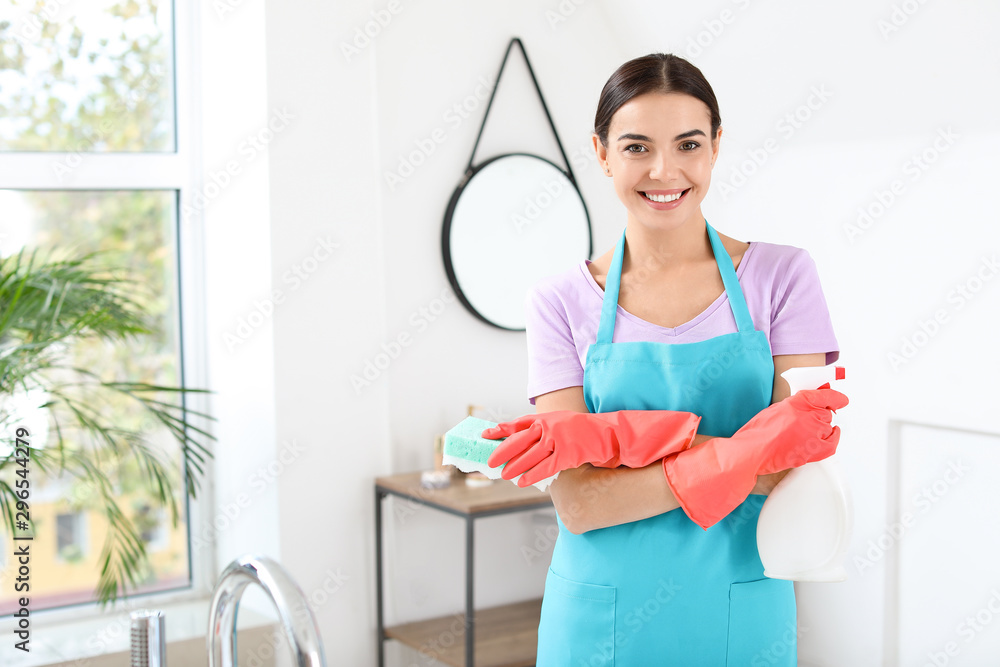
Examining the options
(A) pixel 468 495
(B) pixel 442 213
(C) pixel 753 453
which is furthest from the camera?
(B) pixel 442 213

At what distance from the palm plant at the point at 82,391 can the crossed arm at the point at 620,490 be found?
1174 millimetres

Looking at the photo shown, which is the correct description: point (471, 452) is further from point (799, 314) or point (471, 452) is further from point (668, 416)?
point (799, 314)

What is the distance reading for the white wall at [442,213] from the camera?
2.05 m

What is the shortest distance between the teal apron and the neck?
0.12 ft

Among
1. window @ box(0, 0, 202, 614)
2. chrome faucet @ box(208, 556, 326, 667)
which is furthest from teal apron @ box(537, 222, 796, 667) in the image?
window @ box(0, 0, 202, 614)

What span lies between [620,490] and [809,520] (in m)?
0.22

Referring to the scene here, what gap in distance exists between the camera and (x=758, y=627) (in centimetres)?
119

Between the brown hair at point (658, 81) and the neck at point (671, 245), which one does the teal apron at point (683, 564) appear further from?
the brown hair at point (658, 81)

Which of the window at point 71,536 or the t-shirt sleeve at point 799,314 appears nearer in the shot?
the t-shirt sleeve at point 799,314

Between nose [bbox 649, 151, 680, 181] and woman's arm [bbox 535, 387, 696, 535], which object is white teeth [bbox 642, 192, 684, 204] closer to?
nose [bbox 649, 151, 680, 181]

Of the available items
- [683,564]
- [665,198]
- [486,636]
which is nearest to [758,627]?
[683,564]

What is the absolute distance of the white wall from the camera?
205 centimetres

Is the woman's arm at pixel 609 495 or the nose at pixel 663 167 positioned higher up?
the nose at pixel 663 167

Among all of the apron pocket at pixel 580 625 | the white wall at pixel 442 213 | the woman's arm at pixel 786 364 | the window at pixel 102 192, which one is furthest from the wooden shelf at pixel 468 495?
the woman's arm at pixel 786 364
